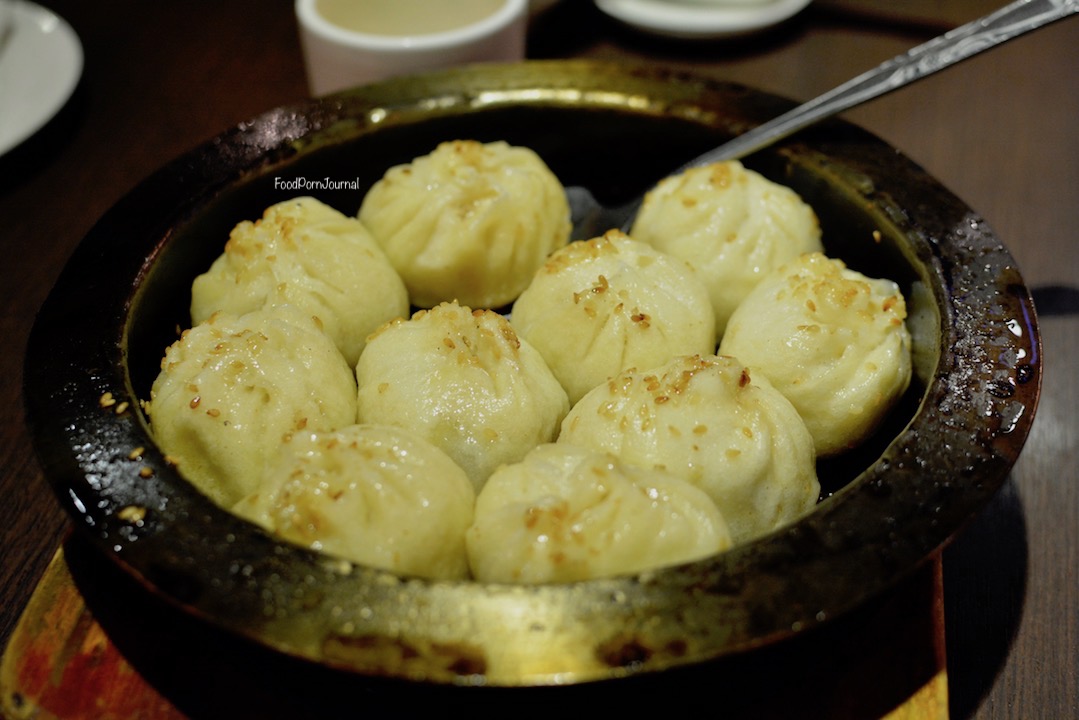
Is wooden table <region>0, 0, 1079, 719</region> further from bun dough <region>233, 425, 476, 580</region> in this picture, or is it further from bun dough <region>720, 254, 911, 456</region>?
bun dough <region>233, 425, 476, 580</region>

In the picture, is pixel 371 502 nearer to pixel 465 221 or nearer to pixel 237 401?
pixel 237 401

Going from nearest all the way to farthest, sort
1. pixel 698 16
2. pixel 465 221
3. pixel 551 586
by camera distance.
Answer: pixel 551 586
pixel 465 221
pixel 698 16

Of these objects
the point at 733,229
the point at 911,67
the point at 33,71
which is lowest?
the point at 33,71

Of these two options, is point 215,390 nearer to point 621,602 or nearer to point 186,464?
point 186,464

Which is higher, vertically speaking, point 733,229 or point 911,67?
point 911,67

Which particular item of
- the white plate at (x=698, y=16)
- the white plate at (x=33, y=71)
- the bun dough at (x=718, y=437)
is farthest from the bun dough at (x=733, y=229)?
the white plate at (x=33, y=71)

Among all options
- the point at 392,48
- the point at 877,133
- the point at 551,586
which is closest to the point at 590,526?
the point at 551,586
